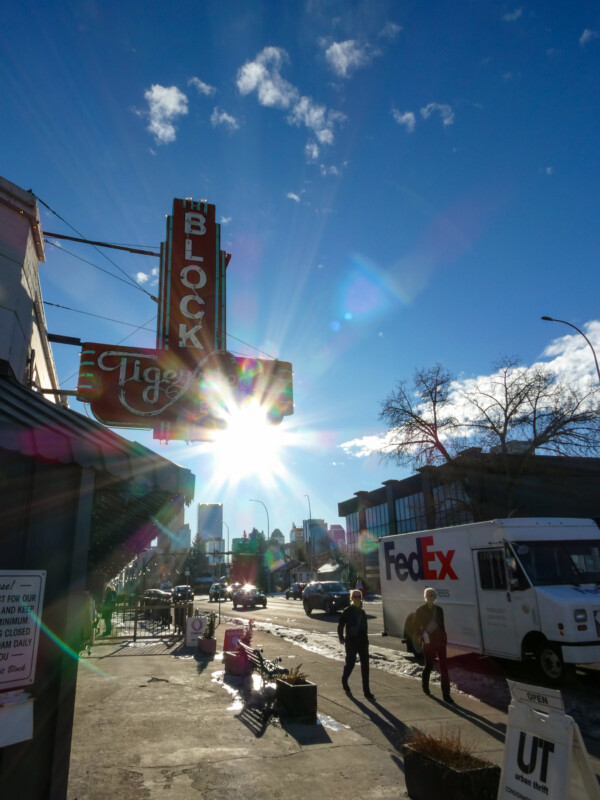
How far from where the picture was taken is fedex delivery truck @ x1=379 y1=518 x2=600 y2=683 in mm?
8977

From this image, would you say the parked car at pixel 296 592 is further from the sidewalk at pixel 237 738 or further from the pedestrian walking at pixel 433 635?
the pedestrian walking at pixel 433 635

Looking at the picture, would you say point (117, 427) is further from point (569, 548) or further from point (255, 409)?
point (569, 548)

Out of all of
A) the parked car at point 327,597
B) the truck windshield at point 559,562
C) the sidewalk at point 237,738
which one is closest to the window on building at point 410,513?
the parked car at point 327,597

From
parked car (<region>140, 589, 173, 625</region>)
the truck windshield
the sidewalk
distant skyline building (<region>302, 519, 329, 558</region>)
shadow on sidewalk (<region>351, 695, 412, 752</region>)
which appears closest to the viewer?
the sidewalk

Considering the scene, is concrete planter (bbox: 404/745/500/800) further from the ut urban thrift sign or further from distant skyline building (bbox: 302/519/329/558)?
distant skyline building (bbox: 302/519/329/558)

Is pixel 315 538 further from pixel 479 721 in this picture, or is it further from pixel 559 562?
pixel 479 721

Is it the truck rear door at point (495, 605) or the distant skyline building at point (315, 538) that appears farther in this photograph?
the distant skyline building at point (315, 538)

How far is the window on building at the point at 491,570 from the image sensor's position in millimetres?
10383

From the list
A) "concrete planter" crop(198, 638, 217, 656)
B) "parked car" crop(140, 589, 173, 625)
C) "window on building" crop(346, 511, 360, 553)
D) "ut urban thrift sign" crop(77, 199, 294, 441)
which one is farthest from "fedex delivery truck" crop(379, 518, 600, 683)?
"window on building" crop(346, 511, 360, 553)

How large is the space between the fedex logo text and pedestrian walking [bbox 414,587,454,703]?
314 cm

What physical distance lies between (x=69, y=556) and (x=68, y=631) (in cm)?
52

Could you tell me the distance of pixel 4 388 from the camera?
3.68 m

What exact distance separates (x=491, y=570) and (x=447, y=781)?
22.5ft

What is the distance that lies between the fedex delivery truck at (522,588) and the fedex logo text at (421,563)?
3 centimetres
